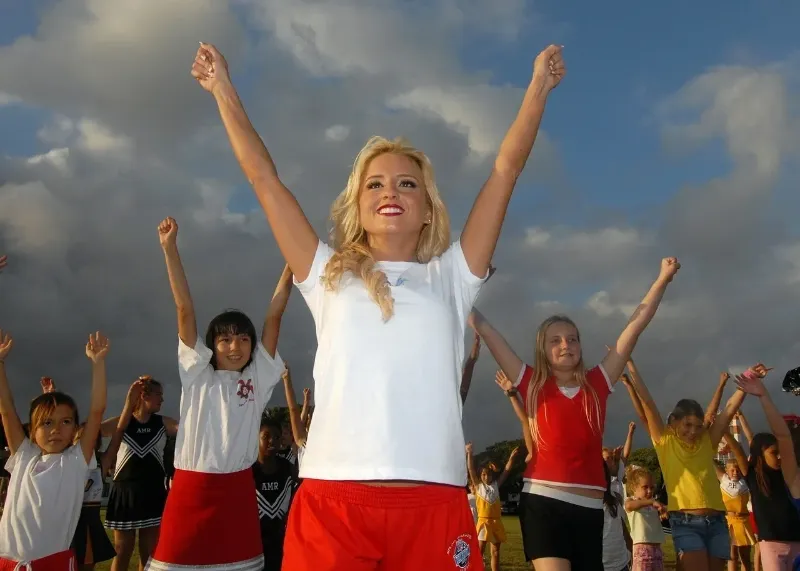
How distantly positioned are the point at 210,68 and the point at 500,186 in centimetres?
130

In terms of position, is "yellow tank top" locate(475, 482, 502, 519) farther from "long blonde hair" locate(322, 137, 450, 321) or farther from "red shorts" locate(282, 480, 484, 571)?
"red shorts" locate(282, 480, 484, 571)

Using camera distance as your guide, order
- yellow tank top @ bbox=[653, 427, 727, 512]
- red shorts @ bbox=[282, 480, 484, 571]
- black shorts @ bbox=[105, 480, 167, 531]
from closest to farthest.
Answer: red shorts @ bbox=[282, 480, 484, 571] < yellow tank top @ bbox=[653, 427, 727, 512] < black shorts @ bbox=[105, 480, 167, 531]

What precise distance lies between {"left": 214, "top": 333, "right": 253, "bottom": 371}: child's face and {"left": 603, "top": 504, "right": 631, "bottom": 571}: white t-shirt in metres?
4.62

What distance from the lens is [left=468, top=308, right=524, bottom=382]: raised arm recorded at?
5.88m

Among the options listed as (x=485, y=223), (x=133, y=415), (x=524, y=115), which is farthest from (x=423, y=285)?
(x=133, y=415)

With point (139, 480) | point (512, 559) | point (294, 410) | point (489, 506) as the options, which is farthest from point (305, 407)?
point (512, 559)

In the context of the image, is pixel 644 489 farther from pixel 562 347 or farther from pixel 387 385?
pixel 387 385

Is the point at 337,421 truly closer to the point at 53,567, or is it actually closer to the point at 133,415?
the point at 53,567

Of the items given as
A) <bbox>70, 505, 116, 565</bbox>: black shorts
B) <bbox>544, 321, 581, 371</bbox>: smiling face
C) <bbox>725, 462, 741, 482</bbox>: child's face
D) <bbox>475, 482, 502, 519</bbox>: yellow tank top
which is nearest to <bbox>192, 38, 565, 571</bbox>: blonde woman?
<bbox>544, 321, 581, 371</bbox>: smiling face

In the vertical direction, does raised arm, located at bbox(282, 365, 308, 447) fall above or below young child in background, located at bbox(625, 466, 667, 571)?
above

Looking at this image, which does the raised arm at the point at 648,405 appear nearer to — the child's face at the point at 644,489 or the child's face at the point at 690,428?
the child's face at the point at 690,428

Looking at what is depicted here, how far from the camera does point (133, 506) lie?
8016 millimetres

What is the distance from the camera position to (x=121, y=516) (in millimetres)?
7984

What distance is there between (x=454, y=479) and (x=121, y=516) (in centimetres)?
653
